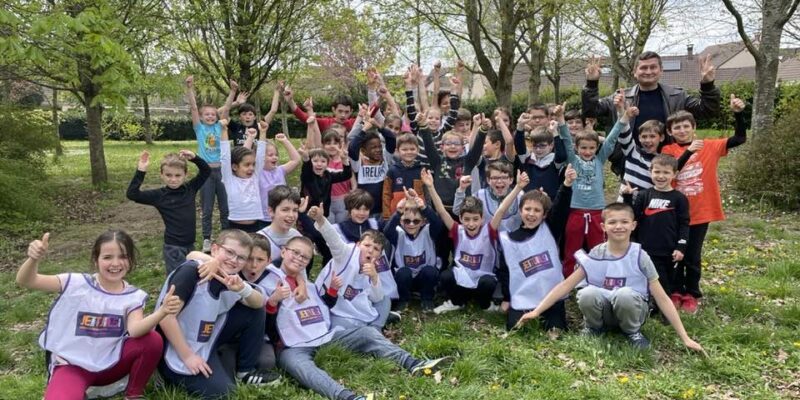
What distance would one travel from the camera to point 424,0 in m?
13.5

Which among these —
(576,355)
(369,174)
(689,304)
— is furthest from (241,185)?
(689,304)

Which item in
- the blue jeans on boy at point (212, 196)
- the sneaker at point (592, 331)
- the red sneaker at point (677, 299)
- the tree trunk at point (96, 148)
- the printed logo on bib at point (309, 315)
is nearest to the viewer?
the printed logo on bib at point (309, 315)

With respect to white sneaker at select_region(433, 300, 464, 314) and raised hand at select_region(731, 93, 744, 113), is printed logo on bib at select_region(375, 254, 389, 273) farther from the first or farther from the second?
raised hand at select_region(731, 93, 744, 113)

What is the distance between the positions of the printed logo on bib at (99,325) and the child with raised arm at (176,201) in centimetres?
198

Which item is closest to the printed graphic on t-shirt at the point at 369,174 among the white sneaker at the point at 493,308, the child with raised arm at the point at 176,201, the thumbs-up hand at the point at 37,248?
the child with raised arm at the point at 176,201

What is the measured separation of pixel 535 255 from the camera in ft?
16.5

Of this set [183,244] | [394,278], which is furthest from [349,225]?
[183,244]

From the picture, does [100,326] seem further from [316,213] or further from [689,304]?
[689,304]

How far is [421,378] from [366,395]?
0.41 metres

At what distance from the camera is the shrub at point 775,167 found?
9141 millimetres

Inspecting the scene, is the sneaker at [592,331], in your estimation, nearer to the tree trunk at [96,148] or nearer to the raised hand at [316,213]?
the raised hand at [316,213]

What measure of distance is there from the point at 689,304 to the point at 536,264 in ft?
5.00

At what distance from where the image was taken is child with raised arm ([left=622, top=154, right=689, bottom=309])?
16.5ft

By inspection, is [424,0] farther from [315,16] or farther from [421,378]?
[421,378]
